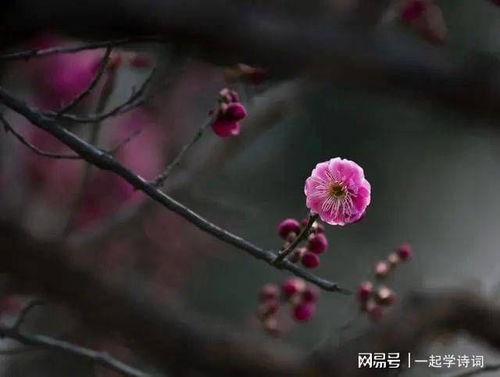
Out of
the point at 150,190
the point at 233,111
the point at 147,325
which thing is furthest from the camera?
the point at 147,325

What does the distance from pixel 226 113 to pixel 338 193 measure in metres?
0.14

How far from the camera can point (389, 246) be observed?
2.46 meters

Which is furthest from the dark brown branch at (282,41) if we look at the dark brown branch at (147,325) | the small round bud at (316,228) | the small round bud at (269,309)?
the dark brown branch at (147,325)

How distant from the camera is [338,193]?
56 centimetres

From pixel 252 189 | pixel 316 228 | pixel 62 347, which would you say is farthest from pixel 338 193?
pixel 252 189

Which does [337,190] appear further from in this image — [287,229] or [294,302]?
→ [294,302]

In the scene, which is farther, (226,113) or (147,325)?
(147,325)

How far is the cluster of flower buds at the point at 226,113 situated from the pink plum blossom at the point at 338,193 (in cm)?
11

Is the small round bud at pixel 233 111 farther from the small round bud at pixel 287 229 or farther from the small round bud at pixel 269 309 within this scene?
the small round bud at pixel 269 309

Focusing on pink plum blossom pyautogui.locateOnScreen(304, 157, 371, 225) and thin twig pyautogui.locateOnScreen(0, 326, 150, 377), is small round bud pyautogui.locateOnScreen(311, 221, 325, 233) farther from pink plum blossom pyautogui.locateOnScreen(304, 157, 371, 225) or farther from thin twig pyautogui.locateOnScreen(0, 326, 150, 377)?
thin twig pyautogui.locateOnScreen(0, 326, 150, 377)

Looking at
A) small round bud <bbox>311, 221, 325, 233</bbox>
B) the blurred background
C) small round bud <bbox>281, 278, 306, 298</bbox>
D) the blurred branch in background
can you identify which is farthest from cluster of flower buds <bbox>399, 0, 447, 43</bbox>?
the blurred branch in background

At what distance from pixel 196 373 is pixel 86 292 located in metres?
0.20

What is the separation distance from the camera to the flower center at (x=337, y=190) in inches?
22.1

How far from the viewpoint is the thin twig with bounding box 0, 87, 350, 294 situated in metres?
0.52
